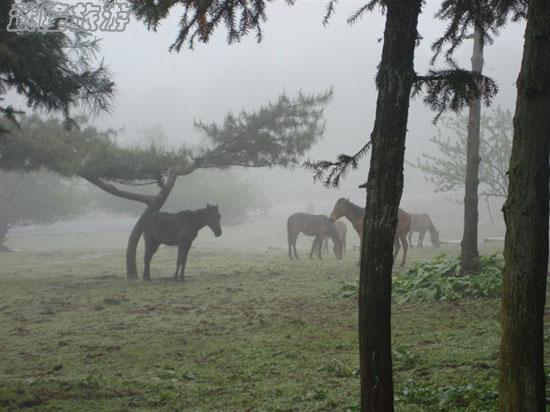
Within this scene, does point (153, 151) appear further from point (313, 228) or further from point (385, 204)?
point (385, 204)

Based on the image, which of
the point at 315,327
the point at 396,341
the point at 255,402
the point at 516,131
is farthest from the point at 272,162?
the point at 516,131

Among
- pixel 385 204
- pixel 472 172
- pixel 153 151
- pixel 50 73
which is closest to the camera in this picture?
pixel 385 204

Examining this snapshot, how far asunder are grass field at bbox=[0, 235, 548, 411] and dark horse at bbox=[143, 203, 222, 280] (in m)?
3.19

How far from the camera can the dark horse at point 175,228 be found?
17.6 metres

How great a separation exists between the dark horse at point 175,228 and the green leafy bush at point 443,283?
6.71m

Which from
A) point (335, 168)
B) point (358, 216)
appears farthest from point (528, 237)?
point (358, 216)

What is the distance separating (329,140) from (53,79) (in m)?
134

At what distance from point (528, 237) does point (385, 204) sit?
3.01ft

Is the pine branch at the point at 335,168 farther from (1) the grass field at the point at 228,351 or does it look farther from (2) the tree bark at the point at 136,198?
(2) the tree bark at the point at 136,198

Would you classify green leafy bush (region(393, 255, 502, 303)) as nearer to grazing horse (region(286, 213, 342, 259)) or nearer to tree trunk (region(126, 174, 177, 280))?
tree trunk (region(126, 174, 177, 280))

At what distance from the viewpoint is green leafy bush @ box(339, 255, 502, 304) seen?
10.3 meters

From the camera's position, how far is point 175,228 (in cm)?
1778

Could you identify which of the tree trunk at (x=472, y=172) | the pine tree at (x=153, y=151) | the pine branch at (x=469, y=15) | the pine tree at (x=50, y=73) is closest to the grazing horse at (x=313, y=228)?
the pine tree at (x=153, y=151)

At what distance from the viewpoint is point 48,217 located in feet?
144
